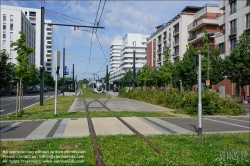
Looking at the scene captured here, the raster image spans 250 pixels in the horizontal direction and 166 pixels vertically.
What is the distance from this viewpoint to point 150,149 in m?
6.73

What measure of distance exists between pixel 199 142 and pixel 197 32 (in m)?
55.5

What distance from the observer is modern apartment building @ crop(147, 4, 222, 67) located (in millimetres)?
54969

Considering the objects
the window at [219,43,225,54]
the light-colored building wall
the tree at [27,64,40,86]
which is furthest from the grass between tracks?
the window at [219,43,225,54]

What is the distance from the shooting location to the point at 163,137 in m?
8.55

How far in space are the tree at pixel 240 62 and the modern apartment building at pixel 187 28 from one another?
15.0 metres

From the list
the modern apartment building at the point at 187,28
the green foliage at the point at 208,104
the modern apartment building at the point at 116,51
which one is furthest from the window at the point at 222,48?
the modern apartment building at the point at 116,51

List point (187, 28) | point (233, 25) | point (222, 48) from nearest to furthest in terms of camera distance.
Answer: point (233, 25)
point (222, 48)
point (187, 28)

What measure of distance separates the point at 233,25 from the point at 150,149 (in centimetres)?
4067

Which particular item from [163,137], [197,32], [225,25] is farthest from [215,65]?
[163,137]

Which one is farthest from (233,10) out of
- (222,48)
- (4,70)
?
(4,70)

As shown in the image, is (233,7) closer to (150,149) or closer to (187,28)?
(187,28)

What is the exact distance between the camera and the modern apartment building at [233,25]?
38625 millimetres

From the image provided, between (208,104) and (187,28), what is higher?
(187,28)

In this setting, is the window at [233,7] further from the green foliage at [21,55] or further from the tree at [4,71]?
the tree at [4,71]
